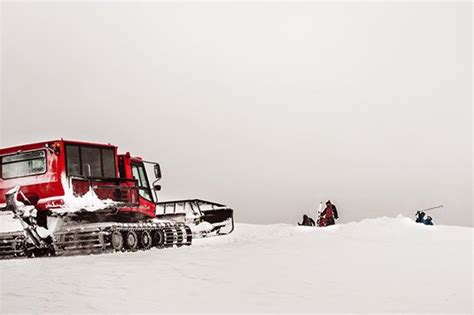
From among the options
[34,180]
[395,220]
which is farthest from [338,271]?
[395,220]

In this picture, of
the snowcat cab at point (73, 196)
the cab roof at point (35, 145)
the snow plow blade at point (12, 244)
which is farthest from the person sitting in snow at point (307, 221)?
the snow plow blade at point (12, 244)

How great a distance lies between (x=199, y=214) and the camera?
19125 millimetres

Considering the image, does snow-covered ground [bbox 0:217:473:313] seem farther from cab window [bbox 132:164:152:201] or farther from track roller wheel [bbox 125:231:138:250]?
cab window [bbox 132:164:152:201]

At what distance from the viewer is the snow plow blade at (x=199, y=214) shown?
19.1 m

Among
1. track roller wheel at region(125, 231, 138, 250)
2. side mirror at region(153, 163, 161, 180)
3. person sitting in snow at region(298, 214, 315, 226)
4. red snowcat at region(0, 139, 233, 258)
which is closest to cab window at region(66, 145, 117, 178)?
red snowcat at region(0, 139, 233, 258)

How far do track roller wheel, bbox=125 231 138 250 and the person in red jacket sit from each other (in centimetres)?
1093

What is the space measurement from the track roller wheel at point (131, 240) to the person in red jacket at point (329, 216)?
10928mm

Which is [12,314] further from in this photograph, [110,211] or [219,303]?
[110,211]

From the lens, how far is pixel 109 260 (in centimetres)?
1123

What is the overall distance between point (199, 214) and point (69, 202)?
19.0 feet

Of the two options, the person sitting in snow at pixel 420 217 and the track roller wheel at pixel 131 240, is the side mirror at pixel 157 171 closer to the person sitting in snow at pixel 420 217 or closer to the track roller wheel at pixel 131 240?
the track roller wheel at pixel 131 240

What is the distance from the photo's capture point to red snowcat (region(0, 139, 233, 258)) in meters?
14.3

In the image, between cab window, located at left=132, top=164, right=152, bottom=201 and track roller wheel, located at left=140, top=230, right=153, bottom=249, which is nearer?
track roller wheel, located at left=140, top=230, right=153, bottom=249

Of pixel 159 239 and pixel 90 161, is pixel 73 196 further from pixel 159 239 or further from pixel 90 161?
pixel 159 239
